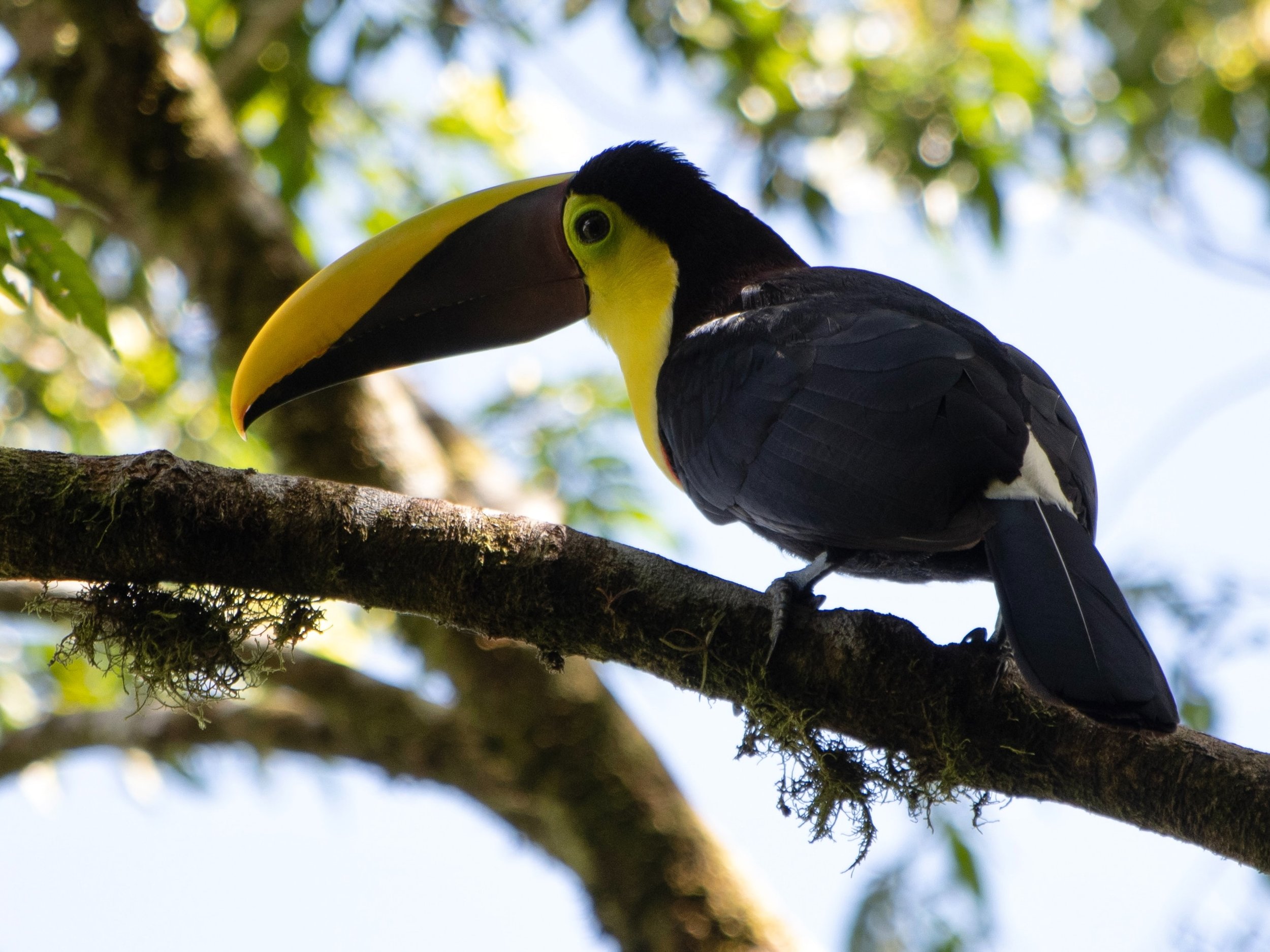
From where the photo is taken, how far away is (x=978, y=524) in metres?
2.53

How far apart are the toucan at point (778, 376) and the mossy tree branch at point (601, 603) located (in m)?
0.15

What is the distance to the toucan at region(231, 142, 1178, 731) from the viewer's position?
242 cm

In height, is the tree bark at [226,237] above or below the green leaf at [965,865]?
above

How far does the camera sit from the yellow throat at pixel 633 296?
3.75 meters

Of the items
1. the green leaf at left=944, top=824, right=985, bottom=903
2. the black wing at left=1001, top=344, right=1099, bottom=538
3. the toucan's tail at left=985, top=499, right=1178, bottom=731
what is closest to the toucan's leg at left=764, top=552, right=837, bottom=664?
the toucan's tail at left=985, top=499, right=1178, bottom=731

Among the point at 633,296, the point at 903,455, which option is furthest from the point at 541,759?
the point at 903,455

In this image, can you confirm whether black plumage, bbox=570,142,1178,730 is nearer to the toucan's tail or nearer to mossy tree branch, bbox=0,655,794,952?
the toucan's tail

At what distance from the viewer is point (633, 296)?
397 cm

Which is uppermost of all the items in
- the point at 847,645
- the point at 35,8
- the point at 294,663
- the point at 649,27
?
the point at 649,27

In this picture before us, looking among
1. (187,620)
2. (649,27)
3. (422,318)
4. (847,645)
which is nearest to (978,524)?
(847,645)

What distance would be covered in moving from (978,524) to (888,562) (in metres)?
0.56

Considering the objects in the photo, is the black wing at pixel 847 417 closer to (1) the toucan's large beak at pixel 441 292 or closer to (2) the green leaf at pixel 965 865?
(1) the toucan's large beak at pixel 441 292

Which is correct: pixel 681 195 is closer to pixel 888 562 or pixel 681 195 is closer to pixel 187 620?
pixel 888 562

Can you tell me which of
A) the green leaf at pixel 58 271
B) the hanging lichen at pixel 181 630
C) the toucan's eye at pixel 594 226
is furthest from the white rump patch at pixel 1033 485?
the green leaf at pixel 58 271
